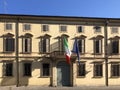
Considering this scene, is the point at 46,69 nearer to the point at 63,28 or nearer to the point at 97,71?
the point at 63,28

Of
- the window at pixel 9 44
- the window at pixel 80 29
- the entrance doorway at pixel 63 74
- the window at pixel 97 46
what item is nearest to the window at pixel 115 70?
the window at pixel 97 46

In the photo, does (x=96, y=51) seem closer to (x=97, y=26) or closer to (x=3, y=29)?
(x=97, y=26)

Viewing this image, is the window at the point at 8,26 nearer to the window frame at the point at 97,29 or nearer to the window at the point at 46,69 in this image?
the window at the point at 46,69

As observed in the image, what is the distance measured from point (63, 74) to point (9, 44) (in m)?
7.96

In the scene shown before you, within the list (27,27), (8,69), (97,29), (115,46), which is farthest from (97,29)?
(8,69)

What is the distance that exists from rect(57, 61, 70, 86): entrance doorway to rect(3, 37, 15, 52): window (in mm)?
6375

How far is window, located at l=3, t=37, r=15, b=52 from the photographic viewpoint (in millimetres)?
40969

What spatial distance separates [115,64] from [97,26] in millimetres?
5610

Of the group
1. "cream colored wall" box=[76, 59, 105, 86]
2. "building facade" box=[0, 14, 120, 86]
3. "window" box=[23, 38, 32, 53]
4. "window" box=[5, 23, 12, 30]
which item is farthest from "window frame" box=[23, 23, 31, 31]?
"cream colored wall" box=[76, 59, 105, 86]

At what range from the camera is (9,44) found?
41.2 metres

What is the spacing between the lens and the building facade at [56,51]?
4103 centimetres

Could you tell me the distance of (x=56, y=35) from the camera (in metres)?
42.2

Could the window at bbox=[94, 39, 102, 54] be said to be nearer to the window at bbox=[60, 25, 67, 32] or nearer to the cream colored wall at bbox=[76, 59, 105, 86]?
the cream colored wall at bbox=[76, 59, 105, 86]

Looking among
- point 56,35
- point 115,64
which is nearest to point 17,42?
point 56,35
